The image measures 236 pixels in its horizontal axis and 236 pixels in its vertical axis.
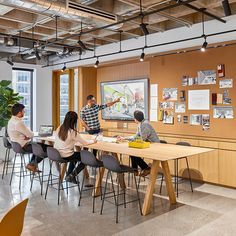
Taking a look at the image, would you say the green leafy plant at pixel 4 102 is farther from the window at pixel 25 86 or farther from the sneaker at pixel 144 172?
the sneaker at pixel 144 172

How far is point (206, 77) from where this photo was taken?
5504 mm

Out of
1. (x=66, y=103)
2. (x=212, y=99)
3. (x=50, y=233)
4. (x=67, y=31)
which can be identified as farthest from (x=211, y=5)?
(x=66, y=103)

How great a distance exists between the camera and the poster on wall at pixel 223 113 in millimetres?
5168

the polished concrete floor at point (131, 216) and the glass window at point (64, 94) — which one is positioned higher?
the glass window at point (64, 94)

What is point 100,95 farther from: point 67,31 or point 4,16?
point 4,16

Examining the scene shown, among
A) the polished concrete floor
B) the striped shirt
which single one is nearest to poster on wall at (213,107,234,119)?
the polished concrete floor

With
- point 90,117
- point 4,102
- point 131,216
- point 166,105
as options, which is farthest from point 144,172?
point 4,102

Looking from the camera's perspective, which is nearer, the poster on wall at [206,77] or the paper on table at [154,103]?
the poster on wall at [206,77]

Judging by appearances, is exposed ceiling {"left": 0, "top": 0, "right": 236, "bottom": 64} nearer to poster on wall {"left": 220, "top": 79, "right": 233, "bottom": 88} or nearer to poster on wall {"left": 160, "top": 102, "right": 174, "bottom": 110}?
poster on wall {"left": 220, "top": 79, "right": 233, "bottom": 88}

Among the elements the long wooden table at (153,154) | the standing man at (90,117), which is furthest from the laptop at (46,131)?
the long wooden table at (153,154)

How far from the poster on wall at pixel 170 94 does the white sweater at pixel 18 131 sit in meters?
2.82

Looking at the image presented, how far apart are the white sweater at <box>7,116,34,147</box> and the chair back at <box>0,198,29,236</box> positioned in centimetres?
368

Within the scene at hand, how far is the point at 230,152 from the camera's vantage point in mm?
4996

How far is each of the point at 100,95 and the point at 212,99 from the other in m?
3.48
